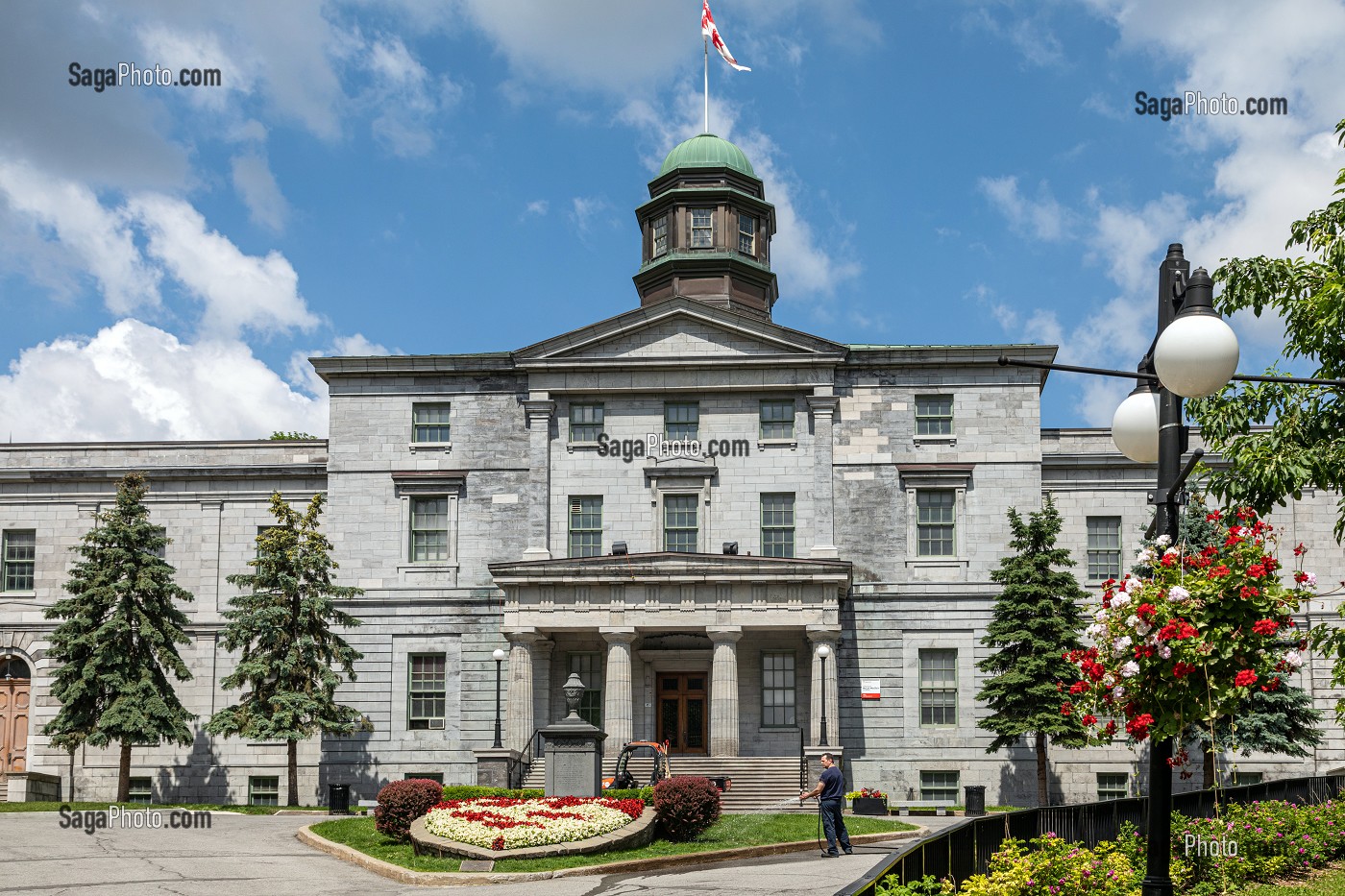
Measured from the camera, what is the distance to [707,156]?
48.9 m

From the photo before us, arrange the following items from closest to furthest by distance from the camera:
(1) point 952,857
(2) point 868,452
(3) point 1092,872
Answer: (1) point 952,857
(3) point 1092,872
(2) point 868,452

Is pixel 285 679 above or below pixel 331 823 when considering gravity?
above

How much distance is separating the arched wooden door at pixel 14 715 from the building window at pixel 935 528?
28.1 metres

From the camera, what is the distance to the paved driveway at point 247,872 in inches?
802

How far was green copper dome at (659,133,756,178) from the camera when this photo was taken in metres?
48.7

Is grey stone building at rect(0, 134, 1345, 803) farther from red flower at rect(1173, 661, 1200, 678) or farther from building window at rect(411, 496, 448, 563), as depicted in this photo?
red flower at rect(1173, 661, 1200, 678)

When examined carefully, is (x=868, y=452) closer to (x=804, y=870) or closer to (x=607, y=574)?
(x=607, y=574)

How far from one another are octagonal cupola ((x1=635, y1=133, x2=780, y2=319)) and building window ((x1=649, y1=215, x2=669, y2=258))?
3cm

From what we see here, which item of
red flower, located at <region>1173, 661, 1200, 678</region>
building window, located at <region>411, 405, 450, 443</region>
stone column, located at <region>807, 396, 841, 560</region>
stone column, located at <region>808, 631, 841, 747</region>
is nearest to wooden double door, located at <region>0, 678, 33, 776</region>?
building window, located at <region>411, 405, 450, 443</region>

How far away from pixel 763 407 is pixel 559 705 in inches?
427

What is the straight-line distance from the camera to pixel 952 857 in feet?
44.6

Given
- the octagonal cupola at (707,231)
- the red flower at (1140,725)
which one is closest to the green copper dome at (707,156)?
the octagonal cupola at (707,231)

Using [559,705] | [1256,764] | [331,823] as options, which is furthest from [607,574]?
[1256,764]

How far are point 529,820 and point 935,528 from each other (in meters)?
21.2
